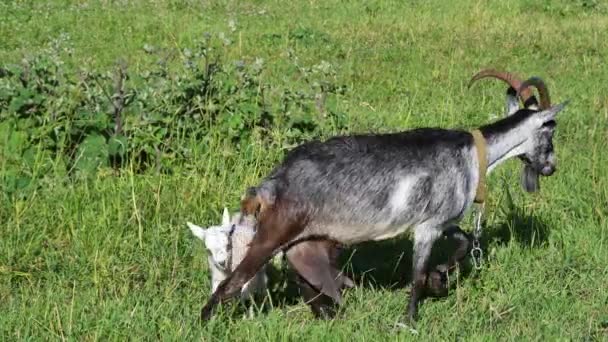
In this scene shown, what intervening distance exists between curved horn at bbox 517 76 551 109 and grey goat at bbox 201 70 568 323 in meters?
0.41

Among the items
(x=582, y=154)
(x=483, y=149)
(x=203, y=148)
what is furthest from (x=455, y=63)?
(x=483, y=149)

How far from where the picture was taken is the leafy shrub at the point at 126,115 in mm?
6523

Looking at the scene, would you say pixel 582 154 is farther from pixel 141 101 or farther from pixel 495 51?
pixel 495 51

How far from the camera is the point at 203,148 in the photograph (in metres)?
6.88

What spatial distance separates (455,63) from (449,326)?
705 cm

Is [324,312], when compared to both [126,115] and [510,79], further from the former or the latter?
[126,115]

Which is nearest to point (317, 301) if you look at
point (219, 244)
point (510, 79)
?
point (219, 244)

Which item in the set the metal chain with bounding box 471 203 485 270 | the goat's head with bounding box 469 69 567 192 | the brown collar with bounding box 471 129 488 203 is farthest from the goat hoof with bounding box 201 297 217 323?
the goat's head with bounding box 469 69 567 192

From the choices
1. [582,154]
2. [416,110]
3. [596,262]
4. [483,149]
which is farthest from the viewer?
[416,110]

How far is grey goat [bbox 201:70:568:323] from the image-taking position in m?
→ 4.83

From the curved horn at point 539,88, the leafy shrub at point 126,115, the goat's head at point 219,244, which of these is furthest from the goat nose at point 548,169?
the leafy shrub at point 126,115

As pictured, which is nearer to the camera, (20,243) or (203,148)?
(20,243)

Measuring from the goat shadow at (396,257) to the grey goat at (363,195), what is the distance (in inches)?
17.9

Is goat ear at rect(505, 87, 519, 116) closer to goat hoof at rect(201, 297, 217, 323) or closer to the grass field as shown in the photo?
the grass field
